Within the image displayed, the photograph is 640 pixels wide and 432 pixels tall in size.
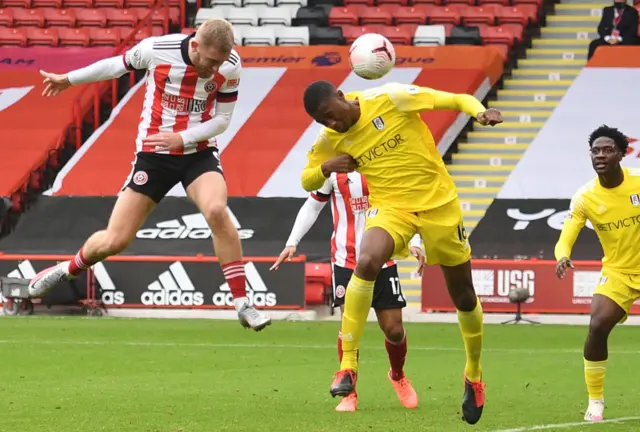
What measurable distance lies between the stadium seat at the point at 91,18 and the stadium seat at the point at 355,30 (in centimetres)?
564

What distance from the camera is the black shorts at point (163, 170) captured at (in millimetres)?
9820

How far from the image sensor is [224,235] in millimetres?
9859

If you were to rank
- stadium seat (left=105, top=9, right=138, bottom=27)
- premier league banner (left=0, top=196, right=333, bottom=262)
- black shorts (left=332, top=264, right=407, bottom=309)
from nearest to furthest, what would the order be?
black shorts (left=332, top=264, right=407, bottom=309) → premier league banner (left=0, top=196, right=333, bottom=262) → stadium seat (left=105, top=9, right=138, bottom=27)

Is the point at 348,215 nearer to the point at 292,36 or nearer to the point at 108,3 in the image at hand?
the point at 292,36

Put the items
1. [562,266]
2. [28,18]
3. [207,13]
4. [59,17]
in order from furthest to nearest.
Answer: [28,18], [59,17], [207,13], [562,266]

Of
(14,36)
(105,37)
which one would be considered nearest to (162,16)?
(105,37)

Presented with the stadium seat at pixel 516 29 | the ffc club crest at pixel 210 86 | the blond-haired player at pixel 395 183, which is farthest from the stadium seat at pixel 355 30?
the blond-haired player at pixel 395 183

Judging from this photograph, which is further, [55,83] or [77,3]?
[77,3]

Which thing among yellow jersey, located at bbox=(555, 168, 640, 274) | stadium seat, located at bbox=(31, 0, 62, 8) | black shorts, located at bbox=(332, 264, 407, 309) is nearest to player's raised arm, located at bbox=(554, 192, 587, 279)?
yellow jersey, located at bbox=(555, 168, 640, 274)

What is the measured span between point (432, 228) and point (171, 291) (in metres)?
14.0

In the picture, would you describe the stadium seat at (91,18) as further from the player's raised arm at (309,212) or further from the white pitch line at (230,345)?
the player's raised arm at (309,212)

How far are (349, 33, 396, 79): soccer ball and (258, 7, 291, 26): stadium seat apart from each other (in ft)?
67.6

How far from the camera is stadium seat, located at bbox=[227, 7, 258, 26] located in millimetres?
29531

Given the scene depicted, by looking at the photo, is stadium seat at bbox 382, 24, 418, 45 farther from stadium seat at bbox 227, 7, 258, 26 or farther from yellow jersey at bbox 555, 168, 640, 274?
yellow jersey at bbox 555, 168, 640, 274
